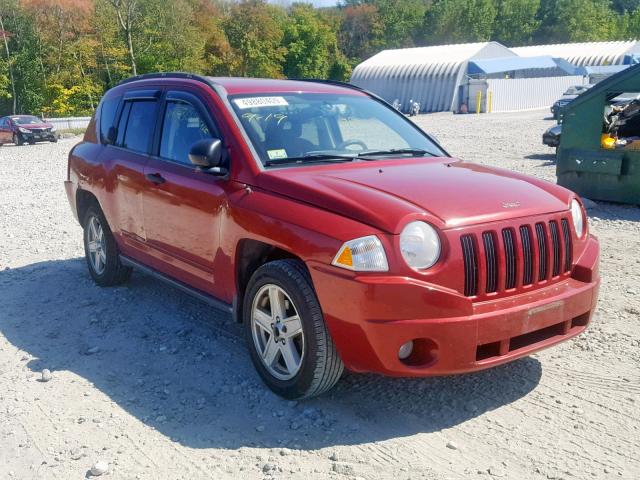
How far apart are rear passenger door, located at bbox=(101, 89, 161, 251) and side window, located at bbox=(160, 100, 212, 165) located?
0.22 m

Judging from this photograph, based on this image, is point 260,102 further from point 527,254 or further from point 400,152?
point 527,254

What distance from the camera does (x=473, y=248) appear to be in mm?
3570

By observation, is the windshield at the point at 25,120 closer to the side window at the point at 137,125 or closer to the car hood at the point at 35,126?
the car hood at the point at 35,126

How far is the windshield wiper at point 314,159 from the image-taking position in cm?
442

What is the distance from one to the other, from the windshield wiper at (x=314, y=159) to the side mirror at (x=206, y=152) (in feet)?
1.08

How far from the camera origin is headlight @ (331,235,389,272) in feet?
11.4

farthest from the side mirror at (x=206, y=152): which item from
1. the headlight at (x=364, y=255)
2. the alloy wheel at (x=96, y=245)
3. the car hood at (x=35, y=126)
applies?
the car hood at (x=35, y=126)

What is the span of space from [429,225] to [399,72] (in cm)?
4807

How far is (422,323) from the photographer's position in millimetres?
Answer: 3449

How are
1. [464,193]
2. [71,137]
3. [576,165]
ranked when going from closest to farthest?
[464,193]
[576,165]
[71,137]

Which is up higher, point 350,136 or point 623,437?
point 350,136

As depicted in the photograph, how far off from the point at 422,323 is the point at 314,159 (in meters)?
1.56

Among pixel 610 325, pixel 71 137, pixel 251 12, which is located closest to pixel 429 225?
pixel 610 325

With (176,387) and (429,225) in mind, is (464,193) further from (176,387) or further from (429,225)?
(176,387)
